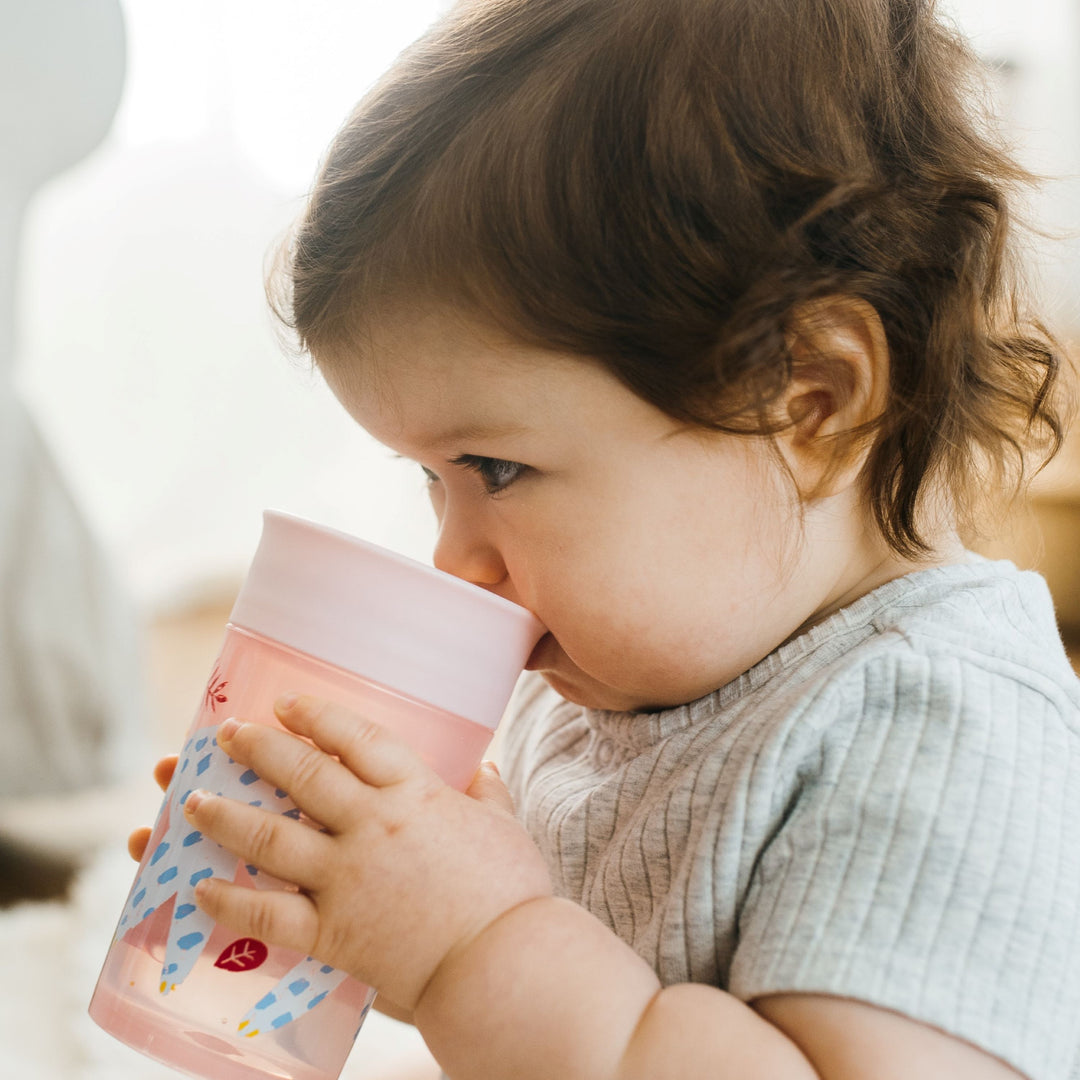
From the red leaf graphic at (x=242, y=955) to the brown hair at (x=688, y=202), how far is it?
30cm

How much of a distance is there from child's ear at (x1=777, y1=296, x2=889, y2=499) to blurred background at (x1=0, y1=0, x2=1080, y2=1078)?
2.50 feet

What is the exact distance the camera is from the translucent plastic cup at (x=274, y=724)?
21.3 inches

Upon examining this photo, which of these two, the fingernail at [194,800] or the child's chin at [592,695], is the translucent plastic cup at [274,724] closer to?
the fingernail at [194,800]

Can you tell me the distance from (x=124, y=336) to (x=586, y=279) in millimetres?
1829

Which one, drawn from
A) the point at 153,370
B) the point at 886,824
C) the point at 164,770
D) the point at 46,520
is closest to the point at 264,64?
the point at 153,370

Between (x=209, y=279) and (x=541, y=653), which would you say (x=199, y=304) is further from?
(x=541, y=653)

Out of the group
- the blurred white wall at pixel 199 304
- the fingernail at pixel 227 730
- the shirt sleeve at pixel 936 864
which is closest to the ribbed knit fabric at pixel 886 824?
the shirt sleeve at pixel 936 864

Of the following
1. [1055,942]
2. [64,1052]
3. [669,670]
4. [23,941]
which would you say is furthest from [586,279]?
[23,941]

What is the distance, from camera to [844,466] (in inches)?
24.8

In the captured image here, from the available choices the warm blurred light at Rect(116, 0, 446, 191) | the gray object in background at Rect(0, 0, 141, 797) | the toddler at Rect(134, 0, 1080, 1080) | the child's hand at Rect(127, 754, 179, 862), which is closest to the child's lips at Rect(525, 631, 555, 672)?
the toddler at Rect(134, 0, 1080, 1080)

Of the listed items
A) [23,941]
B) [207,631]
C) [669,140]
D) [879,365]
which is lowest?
[207,631]

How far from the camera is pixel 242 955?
1.80ft

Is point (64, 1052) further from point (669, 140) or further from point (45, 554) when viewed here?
point (669, 140)

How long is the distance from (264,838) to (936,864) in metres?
0.29
